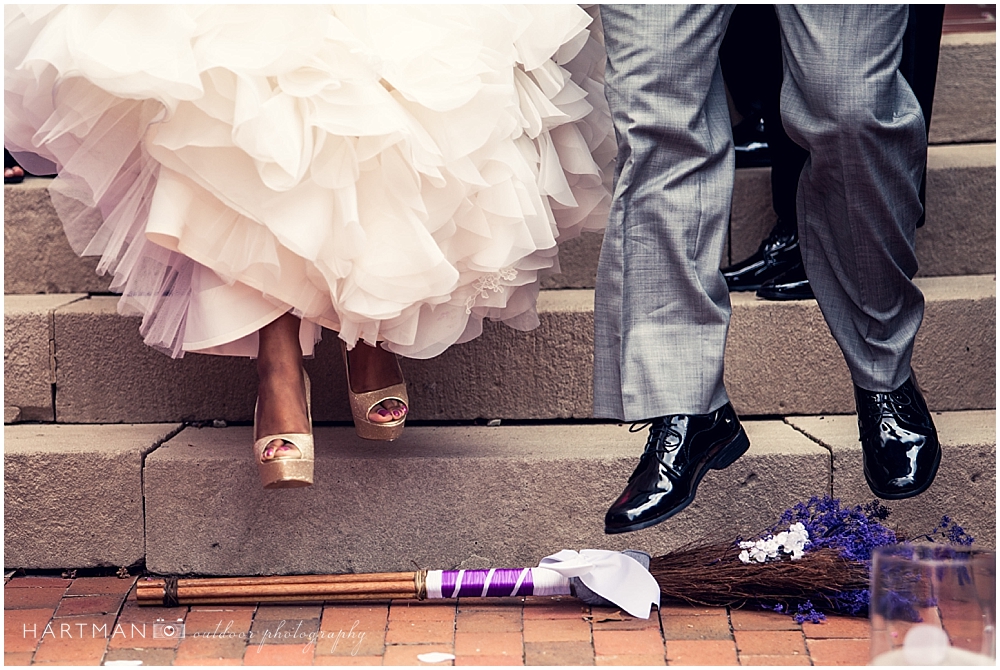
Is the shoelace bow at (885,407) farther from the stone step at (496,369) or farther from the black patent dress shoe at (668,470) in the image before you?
the stone step at (496,369)

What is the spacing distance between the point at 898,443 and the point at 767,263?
26.4 inches

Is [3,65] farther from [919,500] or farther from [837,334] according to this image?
[919,500]

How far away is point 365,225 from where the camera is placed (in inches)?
71.1

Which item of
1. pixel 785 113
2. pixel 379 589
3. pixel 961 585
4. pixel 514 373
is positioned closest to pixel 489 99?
pixel 785 113

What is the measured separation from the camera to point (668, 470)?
6.08 feet

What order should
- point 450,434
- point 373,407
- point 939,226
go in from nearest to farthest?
point 373,407 → point 450,434 → point 939,226

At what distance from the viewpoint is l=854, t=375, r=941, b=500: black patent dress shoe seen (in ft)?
6.35

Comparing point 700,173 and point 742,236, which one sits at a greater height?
point 700,173

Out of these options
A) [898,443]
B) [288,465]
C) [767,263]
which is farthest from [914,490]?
[288,465]

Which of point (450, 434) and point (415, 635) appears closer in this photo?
point (415, 635)

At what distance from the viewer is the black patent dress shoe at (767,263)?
2.48 m

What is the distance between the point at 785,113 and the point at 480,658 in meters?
1.12

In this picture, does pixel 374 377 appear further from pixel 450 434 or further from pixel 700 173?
pixel 700 173

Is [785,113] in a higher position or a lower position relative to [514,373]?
higher
